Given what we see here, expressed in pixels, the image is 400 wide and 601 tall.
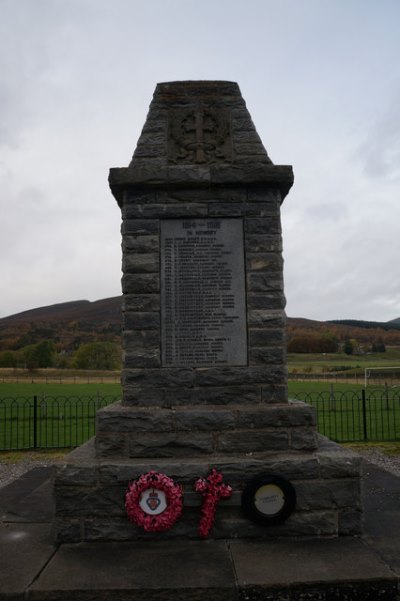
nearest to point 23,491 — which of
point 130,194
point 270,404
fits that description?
point 270,404

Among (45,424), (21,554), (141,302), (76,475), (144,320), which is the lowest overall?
(45,424)

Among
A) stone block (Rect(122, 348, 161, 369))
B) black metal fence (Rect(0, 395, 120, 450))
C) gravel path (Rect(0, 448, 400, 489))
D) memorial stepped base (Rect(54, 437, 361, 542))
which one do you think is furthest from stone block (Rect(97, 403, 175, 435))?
black metal fence (Rect(0, 395, 120, 450))

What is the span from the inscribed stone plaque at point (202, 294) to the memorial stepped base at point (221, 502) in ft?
3.83

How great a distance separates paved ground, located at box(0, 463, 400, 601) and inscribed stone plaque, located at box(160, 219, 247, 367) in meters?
1.88

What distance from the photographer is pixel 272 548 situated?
4125 millimetres

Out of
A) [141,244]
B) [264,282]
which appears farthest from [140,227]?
[264,282]

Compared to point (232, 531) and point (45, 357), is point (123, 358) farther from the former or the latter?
point (45, 357)

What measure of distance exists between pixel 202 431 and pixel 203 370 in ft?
2.17

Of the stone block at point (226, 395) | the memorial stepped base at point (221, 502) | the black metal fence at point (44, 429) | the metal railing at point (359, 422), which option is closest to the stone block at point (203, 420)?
the stone block at point (226, 395)

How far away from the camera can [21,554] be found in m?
4.07

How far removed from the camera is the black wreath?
4.34 m

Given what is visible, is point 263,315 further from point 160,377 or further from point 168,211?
point 168,211

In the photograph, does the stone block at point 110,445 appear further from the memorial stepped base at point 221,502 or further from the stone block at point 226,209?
the stone block at point 226,209

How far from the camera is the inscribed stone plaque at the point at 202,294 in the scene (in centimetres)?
517
